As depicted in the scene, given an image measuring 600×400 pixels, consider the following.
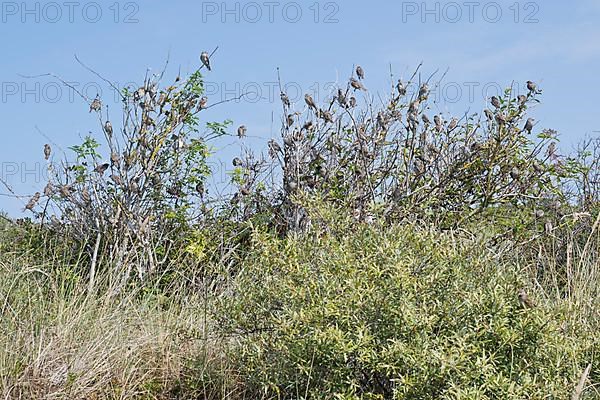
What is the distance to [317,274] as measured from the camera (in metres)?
3.91

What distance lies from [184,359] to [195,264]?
2.00 meters

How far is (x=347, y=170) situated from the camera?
6719mm

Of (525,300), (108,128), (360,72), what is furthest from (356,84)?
(525,300)

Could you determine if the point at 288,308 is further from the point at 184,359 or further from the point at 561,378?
the point at 561,378

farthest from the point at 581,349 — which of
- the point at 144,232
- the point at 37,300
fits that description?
the point at 144,232

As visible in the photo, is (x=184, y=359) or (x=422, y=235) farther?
(x=184, y=359)

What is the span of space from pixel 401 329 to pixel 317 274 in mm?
566

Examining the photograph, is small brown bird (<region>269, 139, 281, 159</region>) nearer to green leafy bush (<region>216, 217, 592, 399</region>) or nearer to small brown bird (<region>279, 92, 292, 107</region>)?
small brown bird (<region>279, 92, 292, 107</region>)

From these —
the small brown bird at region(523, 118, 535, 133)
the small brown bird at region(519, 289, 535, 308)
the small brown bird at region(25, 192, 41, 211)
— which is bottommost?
the small brown bird at region(519, 289, 535, 308)

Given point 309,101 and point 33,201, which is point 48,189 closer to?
point 33,201

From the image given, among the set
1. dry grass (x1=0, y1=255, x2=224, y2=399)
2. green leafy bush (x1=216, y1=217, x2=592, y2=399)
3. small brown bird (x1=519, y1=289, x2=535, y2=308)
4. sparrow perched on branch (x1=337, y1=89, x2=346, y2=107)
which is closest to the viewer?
green leafy bush (x1=216, y1=217, x2=592, y2=399)

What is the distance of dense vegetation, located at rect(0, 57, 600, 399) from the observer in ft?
11.8

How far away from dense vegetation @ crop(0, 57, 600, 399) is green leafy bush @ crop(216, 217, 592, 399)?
11mm

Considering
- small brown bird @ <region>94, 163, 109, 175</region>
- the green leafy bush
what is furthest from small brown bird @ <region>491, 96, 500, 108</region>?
small brown bird @ <region>94, 163, 109, 175</region>
